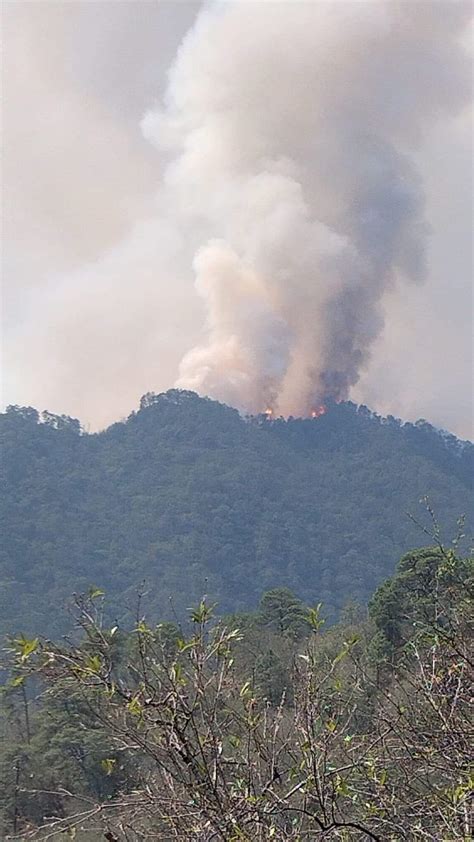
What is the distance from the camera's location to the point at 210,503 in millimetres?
100688

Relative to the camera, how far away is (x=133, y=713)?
93.2 inches

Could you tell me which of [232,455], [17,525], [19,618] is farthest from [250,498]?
[19,618]

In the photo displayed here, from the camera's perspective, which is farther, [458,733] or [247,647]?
[247,647]

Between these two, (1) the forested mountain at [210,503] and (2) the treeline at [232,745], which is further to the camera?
(1) the forested mountain at [210,503]

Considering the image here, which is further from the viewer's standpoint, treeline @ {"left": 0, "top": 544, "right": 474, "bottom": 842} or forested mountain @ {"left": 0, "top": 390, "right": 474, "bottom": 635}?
forested mountain @ {"left": 0, "top": 390, "right": 474, "bottom": 635}

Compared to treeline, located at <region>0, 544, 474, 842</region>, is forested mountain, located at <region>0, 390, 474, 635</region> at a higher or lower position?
higher

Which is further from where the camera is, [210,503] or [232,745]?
[210,503]

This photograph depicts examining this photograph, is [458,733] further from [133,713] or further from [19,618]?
[19,618]

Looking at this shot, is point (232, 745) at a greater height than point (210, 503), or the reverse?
point (210, 503)

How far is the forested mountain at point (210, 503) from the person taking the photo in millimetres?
76000

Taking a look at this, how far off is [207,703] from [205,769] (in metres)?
0.49

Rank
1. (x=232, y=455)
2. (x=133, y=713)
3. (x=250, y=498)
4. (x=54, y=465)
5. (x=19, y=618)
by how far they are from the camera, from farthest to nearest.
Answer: (x=232, y=455)
(x=250, y=498)
(x=54, y=465)
(x=19, y=618)
(x=133, y=713)

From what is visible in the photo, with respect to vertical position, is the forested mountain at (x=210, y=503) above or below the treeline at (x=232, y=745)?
above

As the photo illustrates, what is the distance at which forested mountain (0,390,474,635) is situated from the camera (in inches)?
2992
